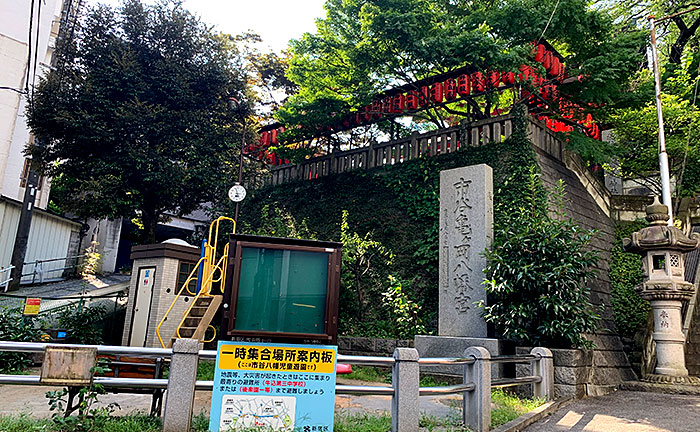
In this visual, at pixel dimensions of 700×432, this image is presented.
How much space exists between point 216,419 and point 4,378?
2.14 m

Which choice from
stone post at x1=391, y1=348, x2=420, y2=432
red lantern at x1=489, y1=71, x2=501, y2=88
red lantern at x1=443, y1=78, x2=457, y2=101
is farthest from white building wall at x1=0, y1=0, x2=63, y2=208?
stone post at x1=391, y1=348, x2=420, y2=432

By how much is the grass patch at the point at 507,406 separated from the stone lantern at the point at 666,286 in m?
3.77

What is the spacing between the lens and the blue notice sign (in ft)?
16.5

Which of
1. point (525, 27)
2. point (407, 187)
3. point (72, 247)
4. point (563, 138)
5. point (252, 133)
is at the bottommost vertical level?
point (72, 247)

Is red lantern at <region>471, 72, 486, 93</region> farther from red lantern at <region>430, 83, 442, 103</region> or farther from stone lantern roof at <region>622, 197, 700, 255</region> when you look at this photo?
stone lantern roof at <region>622, 197, 700, 255</region>

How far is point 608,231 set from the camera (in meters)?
15.2

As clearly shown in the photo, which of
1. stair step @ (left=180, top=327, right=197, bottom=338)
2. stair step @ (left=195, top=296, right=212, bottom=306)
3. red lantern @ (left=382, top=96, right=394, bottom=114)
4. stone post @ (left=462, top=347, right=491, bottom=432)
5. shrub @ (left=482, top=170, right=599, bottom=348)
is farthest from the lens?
red lantern @ (left=382, top=96, right=394, bottom=114)

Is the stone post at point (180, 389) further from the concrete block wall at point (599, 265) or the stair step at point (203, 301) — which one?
the concrete block wall at point (599, 265)

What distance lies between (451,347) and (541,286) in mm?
2246

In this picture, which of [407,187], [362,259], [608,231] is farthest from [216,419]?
[608,231]

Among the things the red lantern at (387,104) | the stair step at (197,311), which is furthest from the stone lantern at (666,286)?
the stair step at (197,311)

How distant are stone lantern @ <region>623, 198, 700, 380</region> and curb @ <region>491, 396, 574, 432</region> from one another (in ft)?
9.63

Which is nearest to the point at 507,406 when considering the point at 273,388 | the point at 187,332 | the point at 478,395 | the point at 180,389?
the point at 478,395

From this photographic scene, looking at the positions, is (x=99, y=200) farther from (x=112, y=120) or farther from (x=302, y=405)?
(x=302, y=405)
